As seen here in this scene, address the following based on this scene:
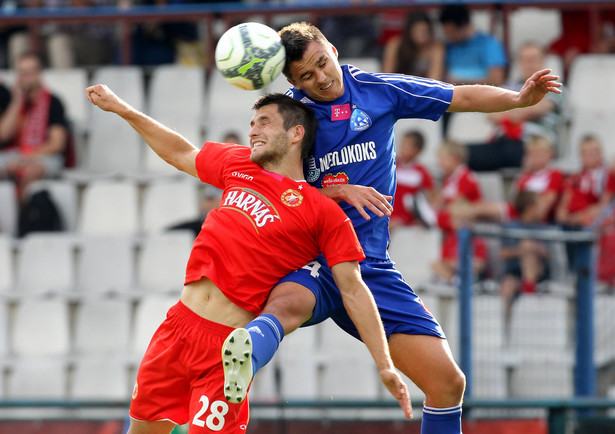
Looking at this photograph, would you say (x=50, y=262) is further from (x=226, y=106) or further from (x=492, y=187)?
(x=492, y=187)

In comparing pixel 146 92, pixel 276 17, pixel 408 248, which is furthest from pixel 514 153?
pixel 146 92

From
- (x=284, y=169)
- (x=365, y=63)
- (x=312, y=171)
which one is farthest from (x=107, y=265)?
(x=284, y=169)

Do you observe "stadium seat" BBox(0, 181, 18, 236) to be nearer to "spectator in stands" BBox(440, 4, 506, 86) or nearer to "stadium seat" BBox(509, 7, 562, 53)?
"spectator in stands" BBox(440, 4, 506, 86)

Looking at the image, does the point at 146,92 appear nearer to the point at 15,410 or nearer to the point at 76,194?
the point at 76,194

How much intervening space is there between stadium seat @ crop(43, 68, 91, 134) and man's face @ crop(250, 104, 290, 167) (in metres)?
6.03

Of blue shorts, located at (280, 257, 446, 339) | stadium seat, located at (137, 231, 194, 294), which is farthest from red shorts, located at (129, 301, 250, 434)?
stadium seat, located at (137, 231, 194, 294)

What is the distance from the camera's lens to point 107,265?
983cm

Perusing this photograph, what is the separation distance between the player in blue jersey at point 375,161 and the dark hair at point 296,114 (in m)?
0.09

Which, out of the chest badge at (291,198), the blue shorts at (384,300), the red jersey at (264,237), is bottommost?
the blue shorts at (384,300)

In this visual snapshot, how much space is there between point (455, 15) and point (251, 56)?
17.9ft

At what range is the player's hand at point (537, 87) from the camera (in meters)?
5.25

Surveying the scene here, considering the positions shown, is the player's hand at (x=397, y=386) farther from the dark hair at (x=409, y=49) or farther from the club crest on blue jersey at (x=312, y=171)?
the dark hair at (x=409, y=49)

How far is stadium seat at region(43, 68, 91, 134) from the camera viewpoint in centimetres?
1099

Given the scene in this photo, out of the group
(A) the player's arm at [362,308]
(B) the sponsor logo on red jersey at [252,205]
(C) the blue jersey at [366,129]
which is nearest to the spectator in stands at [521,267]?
(C) the blue jersey at [366,129]
